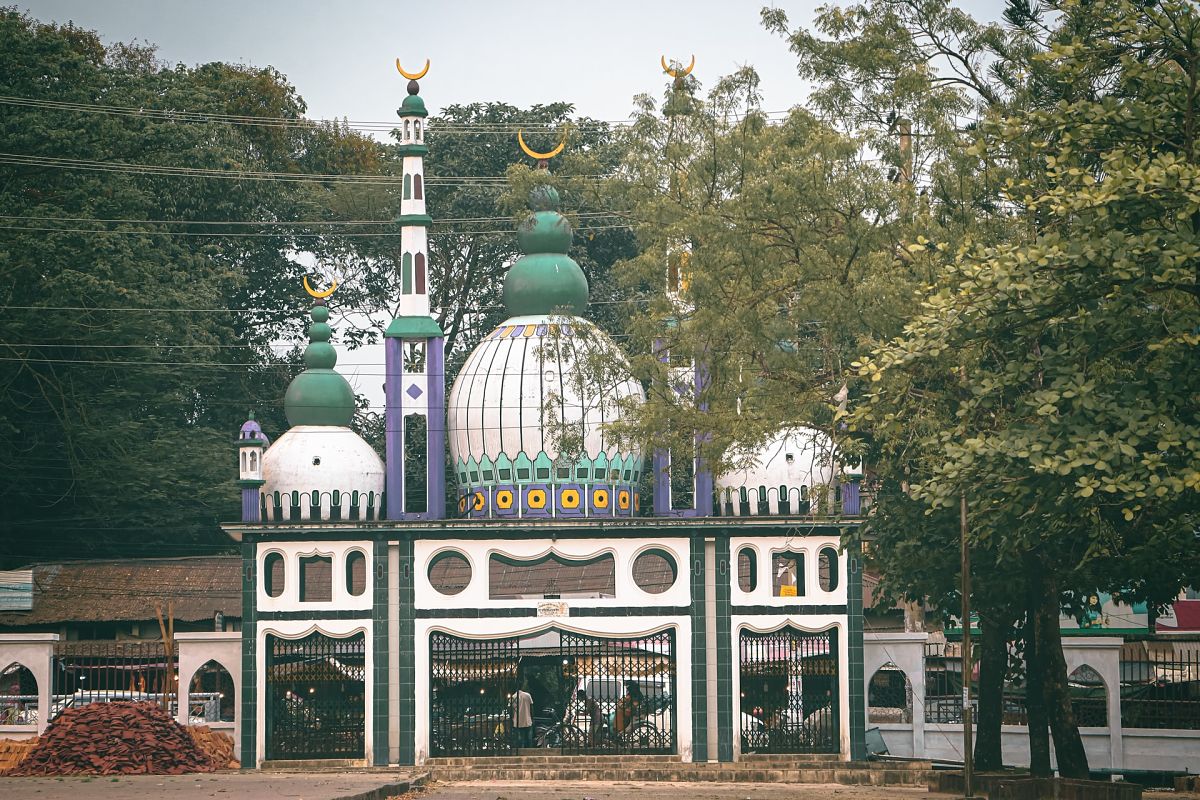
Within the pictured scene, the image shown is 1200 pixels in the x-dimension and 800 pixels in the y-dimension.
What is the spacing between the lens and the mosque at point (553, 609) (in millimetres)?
28469

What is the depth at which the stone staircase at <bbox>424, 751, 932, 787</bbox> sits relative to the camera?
89.2ft

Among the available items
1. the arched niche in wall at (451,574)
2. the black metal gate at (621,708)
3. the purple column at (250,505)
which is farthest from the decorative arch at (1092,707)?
the arched niche in wall at (451,574)

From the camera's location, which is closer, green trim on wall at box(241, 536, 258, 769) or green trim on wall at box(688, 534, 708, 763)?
green trim on wall at box(241, 536, 258, 769)

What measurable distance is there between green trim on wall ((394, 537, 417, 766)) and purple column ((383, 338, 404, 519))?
4.18ft

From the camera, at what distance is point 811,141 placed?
25203mm

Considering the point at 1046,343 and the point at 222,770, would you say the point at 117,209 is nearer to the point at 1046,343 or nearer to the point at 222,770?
the point at 222,770

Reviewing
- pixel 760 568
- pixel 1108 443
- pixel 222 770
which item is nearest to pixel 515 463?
pixel 760 568

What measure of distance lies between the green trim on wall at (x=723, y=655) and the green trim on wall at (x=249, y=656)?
7.72 meters

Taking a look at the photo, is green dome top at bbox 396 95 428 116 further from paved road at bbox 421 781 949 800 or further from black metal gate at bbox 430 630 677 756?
paved road at bbox 421 781 949 800

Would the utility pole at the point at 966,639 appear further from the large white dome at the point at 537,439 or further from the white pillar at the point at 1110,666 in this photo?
the large white dome at the point at 537,439

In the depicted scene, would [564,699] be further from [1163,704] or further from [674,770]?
[1163,704]

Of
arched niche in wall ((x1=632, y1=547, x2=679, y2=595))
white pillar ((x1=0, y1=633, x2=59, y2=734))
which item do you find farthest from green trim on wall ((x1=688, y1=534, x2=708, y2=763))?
white pillar ((x1=0, y1=633, x2=59, y2=734))

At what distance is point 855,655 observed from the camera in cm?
2870

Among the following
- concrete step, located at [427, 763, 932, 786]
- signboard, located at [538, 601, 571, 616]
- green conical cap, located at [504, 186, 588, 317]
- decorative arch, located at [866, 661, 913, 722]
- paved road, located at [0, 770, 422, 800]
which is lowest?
concrete step, located at [427, 763, 932, 786]
